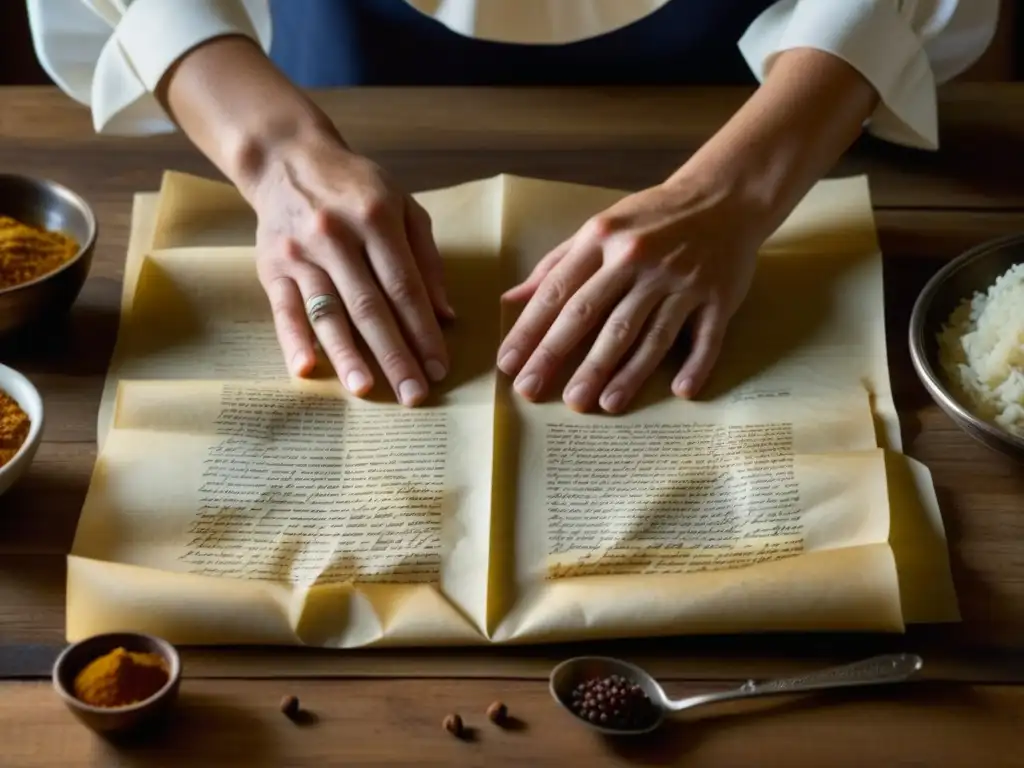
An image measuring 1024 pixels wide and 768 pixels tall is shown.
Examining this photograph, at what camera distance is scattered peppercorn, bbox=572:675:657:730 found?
0.68m

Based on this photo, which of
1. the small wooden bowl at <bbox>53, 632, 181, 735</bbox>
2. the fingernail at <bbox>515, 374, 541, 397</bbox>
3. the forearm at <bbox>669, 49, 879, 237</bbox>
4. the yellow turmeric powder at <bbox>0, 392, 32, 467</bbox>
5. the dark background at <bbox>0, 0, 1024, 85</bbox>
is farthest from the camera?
the dark background at <bbox>0, 0, 1024, 85</bbox>

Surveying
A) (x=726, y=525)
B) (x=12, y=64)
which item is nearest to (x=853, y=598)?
(x=726, y=525)

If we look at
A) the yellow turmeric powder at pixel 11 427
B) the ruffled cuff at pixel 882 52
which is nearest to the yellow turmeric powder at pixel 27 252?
the yellow turmeric powder at pixel 11 427

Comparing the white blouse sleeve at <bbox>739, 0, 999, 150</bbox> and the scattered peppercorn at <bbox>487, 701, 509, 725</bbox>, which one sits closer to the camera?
the scattered peppercorn at <bbox>487, 701, 509, 725</bbox>

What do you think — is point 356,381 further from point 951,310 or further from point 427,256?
point 951,310

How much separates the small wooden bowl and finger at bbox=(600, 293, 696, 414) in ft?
1.18

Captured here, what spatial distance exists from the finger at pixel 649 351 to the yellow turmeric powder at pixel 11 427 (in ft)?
1.30

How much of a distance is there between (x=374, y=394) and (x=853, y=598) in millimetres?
372

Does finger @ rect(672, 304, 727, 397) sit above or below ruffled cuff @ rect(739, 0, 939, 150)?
below

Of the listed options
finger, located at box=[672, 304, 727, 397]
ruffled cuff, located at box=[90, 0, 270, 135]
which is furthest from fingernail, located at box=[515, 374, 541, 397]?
ruffled cuff, located at box=[90, 0, 270, 135]

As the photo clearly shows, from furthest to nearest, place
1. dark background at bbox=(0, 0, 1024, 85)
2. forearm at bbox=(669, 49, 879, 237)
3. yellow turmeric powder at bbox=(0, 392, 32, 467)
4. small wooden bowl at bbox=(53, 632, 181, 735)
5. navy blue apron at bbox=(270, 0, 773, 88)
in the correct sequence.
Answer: dark background at bbox=(0, 0, 1024, 85) < navy blue apron at bbox=(270, 0, 773, 88) < forearm at bbox=(669, 49, 879, 237) < yellow turmeric powder at bbox=(0, 392, 32, 467) < small wooden bowl at bbox=(53, 632, 181, 735)

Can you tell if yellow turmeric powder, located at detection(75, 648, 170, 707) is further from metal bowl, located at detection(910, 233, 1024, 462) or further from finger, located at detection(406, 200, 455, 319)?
metal bowl, located at detection(910, 233, 1024, 462)

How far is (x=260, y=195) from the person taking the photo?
40.8 inches

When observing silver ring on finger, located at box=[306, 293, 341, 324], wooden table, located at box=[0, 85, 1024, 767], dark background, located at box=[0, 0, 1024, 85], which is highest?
silver ring on finger, located at box=[306, 293, 341, 324]
